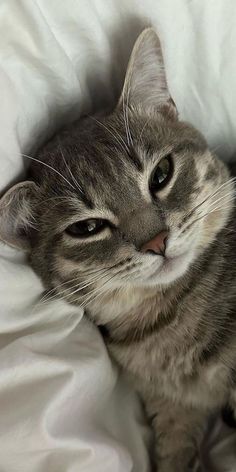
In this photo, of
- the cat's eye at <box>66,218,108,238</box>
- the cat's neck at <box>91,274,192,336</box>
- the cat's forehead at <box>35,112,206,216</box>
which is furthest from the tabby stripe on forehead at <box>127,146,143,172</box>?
the cat's neck at <box>91,274,192,336</box>

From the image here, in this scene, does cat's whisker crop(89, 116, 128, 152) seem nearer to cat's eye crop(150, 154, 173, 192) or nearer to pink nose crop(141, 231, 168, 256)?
cat's eye crop(150, 154, 173, 192)

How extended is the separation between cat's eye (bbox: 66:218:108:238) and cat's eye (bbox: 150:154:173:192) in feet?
0.40

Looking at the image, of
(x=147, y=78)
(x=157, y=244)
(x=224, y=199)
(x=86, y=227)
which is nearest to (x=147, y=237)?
(x=157, y=244)

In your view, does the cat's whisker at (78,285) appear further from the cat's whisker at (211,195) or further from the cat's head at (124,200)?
the cat's whisker at (211,195)

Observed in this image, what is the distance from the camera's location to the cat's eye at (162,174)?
1.10 metres

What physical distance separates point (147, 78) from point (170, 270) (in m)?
0.44

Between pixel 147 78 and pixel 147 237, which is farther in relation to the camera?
pixel 147 78

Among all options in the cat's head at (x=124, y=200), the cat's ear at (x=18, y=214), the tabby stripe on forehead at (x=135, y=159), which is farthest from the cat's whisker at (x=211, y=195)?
the cat's ear at (x=18, y=214)

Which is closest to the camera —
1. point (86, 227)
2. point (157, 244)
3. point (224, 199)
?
point (157, 244)

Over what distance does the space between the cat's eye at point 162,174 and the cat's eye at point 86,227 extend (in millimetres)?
122

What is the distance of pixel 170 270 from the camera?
106 centimetres

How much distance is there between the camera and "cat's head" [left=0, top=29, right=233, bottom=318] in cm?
104

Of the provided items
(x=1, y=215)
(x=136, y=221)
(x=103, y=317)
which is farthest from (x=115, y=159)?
(x=103, y=317)

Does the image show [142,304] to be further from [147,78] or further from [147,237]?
[147,78]
